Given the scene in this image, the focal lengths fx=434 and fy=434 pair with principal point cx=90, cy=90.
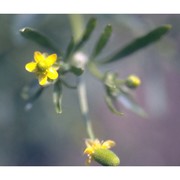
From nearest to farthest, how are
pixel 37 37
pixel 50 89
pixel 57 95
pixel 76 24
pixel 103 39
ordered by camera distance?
pixel 57 95
pixel 37 37
pixel 103 39
pixel 76 24
pixel 50 89

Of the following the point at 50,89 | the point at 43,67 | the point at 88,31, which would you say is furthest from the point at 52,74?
the point at 50,89

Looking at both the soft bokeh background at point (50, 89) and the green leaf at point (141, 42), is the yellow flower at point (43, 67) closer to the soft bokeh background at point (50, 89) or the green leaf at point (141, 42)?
the green leaf at point (141, 42)

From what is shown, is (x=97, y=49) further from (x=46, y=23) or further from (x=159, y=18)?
(x=159, y=18)

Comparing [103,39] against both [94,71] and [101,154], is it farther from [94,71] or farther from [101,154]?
[101,154]

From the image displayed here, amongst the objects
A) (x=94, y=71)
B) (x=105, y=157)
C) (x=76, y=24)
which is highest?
(x=76, y=24)

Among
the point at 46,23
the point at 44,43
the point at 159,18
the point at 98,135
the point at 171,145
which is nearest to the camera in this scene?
the point at 44,43

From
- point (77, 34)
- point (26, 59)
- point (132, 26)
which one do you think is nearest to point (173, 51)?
point (132, 26)

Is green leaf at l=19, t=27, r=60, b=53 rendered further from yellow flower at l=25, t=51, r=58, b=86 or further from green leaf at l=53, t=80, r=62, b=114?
green leaf at l=53, t=80, r=62, b=114
